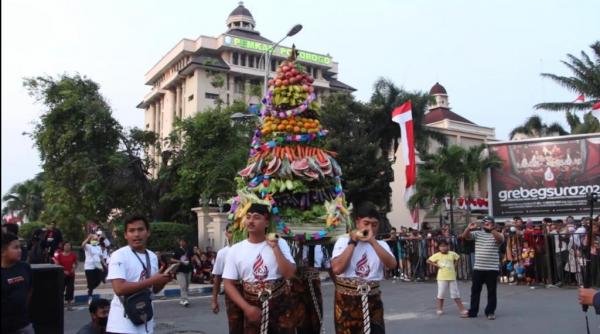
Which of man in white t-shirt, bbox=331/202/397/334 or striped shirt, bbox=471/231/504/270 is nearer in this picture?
man in white t-shirt, bbox=331/202/397/334

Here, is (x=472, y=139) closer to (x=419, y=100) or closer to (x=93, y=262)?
(x=419, y=100)

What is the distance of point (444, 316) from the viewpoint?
33.8 ft

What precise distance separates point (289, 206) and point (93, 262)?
813cm

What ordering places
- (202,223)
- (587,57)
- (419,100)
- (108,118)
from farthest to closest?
(419,100)
(587,57)
(108,118)
(202,223)

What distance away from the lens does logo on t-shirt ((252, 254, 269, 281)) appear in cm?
467

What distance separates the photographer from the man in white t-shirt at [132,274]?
445 cm

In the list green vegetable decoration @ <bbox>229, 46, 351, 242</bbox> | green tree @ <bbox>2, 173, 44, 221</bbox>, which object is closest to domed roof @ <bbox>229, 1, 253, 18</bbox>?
green tree @ <bbox>2, 173, 44, 221</bbox>

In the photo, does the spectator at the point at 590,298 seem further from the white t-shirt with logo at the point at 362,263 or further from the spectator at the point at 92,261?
the spectator at the point at 92,261

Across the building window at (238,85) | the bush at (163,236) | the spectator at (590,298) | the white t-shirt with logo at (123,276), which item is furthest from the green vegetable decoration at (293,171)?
the building window at (238,85)

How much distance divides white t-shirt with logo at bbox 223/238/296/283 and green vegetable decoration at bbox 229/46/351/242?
1.86 metres

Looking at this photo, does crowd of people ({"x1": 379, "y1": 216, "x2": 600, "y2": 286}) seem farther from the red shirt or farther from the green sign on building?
the green sign on building

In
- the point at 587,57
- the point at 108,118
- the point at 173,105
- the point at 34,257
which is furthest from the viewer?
the point at 173,105

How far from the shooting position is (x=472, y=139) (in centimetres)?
5238

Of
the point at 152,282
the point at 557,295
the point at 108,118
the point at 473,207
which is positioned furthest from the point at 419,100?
the point at 152,282
